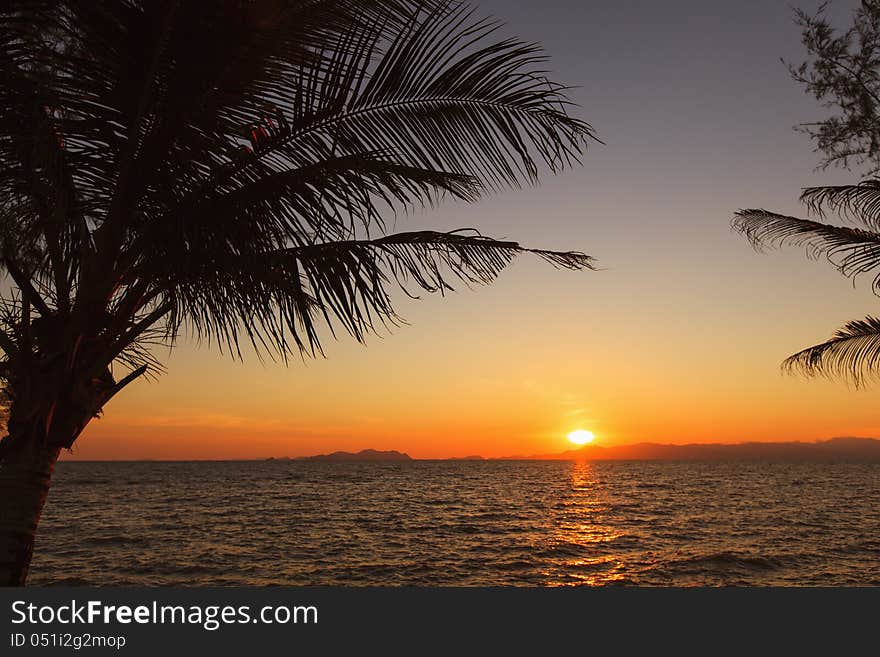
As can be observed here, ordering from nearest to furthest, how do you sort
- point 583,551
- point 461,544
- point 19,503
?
point 19,503 → point 583,551 → point 461,544

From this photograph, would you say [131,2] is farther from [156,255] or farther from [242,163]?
[156,255]

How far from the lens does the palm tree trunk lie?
13.9 feet

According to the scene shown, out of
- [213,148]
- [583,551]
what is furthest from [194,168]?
[583,551]

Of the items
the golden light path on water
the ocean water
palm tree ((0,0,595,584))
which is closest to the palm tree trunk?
palm tree ((0,0,595,584))

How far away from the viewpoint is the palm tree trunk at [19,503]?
424 centimetres

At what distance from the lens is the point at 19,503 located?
169 inches

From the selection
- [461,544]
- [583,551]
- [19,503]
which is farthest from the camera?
[461,544]

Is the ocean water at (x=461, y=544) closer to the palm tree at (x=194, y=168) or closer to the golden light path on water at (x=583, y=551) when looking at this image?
the golden light path on water at (x=583, y=551)

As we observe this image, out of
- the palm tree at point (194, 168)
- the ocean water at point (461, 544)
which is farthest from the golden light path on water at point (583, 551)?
the palm tree at point (194, 168)

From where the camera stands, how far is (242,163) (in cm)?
452

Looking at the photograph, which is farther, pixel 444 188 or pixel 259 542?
pixel 259 542

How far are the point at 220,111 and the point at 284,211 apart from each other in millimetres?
813

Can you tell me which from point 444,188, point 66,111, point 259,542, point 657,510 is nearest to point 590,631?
point 444,188

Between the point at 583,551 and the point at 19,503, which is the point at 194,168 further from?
the point at 583,551
